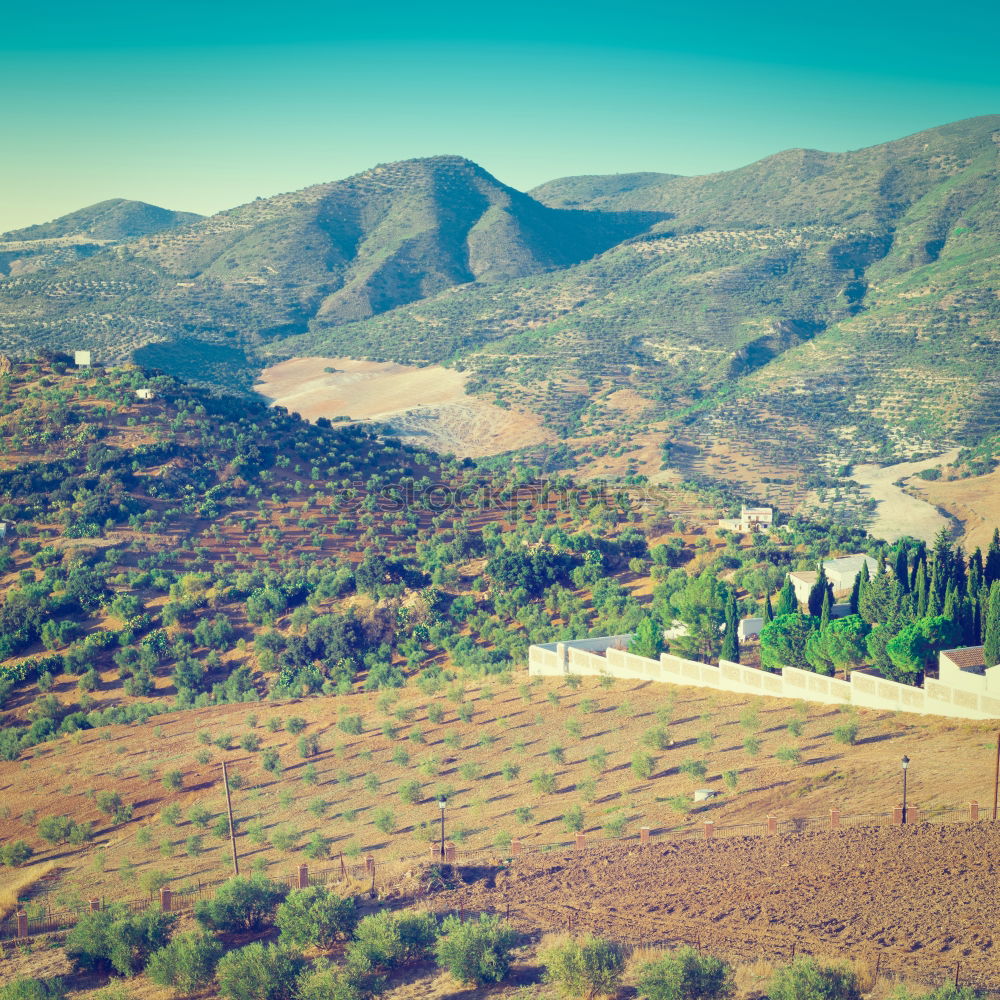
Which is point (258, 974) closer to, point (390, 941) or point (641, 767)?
point (390, 941)

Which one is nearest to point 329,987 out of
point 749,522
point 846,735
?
point 846,735

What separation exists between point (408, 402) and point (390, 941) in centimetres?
12107

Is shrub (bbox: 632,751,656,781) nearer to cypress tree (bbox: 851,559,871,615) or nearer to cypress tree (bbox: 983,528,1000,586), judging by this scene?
cypress tree (bbox: 851,559,871,615)

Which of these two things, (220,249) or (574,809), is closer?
(574,809)

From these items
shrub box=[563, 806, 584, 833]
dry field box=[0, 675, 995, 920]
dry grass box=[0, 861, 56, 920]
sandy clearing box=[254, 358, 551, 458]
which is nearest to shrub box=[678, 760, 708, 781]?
dry field box=[0, 675, 995, 920]

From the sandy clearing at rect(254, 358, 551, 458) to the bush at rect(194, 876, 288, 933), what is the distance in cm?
9567

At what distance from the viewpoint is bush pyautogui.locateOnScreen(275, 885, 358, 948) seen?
1044 inches

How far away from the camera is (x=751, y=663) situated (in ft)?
153

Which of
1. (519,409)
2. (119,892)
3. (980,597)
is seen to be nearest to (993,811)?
(980,597)

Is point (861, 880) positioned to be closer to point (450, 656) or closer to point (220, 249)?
point (450, 656)

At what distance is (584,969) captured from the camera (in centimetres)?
2377

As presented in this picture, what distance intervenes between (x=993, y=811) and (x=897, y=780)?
2.87 m

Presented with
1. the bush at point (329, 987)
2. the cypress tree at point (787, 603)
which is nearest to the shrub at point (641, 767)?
the cypress tree at point (787, 603)

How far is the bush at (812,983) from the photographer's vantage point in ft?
73.4
